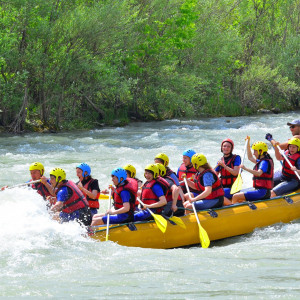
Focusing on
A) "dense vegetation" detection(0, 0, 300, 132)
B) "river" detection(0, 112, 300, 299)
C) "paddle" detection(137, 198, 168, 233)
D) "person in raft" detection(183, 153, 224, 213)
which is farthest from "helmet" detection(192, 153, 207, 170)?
"dense vegetation" detection(0, 0, 300, 132)

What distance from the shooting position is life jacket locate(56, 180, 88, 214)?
23.4 feet

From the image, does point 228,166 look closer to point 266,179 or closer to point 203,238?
point 266,179

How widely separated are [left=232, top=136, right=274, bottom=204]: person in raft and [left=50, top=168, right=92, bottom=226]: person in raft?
2.57 m

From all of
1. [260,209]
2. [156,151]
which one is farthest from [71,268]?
[156,151]

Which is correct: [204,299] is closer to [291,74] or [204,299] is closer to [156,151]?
[156,151]

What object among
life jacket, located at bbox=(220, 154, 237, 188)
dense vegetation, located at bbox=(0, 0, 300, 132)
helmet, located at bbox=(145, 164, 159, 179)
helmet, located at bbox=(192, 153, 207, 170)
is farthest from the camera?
dense vegetation, located at bbox=(0, 0, 300, 132)

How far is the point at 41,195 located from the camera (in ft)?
26.2

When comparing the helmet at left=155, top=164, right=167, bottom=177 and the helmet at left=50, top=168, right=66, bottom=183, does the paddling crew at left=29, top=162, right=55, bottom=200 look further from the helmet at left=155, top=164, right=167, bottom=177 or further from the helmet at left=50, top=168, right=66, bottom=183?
the helmet at left=155, top=164, right=167, bottom=177

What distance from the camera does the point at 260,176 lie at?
8250 millimetres

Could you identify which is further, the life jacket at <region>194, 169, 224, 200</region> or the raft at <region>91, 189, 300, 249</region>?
the life jacket at <region>194, 169, 224, 200</region>

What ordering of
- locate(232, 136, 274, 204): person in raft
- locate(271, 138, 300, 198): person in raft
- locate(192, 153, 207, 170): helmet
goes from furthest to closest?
locate(271, 138, 300, 198): person in raft < locate(232, 136, 274, 204): person in raft < locate(192, 153, 207, 170): helmet

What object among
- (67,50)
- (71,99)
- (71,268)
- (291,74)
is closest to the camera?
(71,268)

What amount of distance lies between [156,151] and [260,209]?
7.63 meters

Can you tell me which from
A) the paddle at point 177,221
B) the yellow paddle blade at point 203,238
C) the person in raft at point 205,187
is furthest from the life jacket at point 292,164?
the paddle at point 177,221
